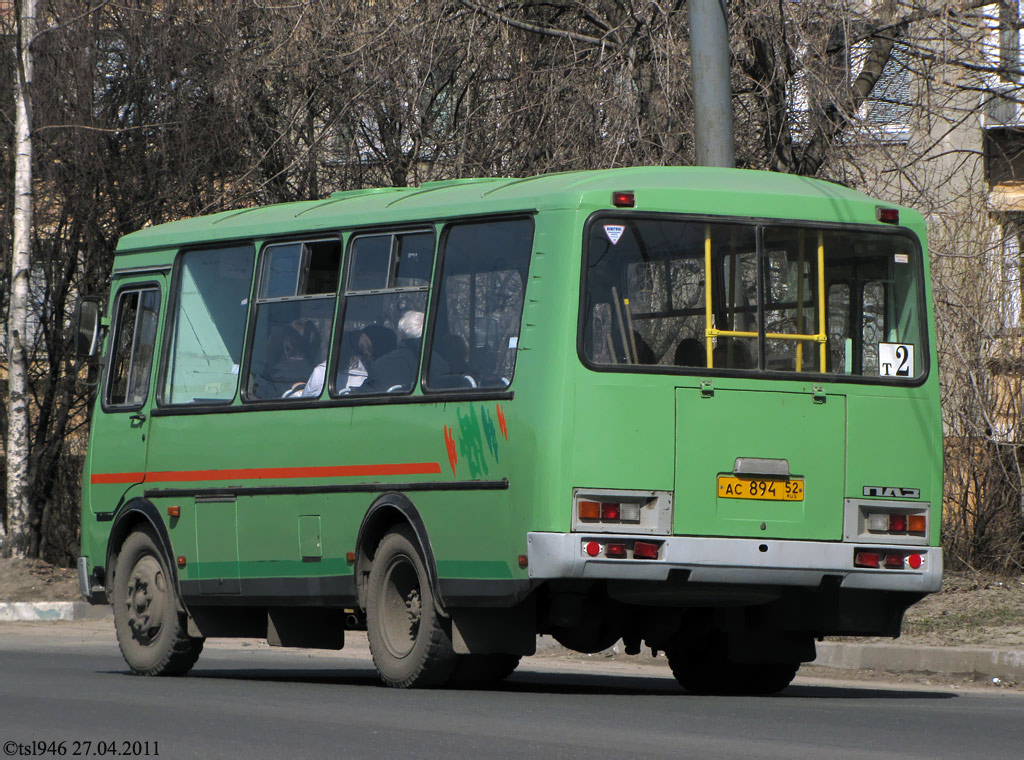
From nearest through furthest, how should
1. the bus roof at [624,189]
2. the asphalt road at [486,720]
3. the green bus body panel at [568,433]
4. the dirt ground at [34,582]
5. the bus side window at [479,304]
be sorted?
→ the asphalt road at [486,720], the green bus body panel at [568,433], the bus roof at [624,189], the bus side window at [479,304], the dirt ground at [34,582]

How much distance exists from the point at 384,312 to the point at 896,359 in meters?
3.00

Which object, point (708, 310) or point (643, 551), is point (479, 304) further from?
point (643, 551)

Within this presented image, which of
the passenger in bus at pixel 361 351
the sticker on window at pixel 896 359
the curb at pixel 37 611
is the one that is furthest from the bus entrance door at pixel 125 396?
the curb at pixel 37 611

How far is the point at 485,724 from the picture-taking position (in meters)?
8.61

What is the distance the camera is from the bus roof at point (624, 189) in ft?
33.5

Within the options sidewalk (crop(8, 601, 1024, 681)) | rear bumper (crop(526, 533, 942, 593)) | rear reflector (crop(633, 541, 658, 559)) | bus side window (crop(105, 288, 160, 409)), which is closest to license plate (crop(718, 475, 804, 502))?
rear bumper (crop(526, 533, 942, 593))

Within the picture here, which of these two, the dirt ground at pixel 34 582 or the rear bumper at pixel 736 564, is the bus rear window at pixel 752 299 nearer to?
the rear bumper at pixel 736 564

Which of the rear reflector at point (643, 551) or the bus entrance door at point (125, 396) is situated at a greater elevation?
the bus entrance door at point (125, 396)

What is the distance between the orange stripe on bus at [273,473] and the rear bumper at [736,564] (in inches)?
45.0

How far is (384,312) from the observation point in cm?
1122

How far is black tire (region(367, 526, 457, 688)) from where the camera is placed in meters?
10.6

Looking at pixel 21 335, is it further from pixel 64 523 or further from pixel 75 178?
pixel 64 523

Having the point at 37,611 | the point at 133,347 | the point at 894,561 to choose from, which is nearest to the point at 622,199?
the point at 894,561

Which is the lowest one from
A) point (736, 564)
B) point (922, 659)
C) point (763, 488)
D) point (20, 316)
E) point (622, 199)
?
point (922, 659)
